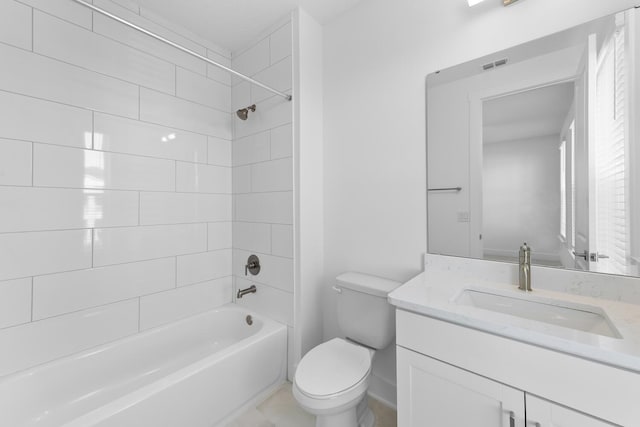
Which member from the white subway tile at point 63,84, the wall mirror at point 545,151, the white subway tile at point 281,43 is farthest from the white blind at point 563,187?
the white subway tile at point 63,84

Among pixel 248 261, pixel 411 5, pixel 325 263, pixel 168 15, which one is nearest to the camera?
pixel 411 5

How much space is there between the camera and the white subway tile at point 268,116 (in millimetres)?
1840

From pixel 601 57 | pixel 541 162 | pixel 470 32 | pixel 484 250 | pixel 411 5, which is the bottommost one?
pixel 484 250

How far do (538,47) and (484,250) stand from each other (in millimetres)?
930

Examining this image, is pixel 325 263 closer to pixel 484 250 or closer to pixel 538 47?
pixel 484 250

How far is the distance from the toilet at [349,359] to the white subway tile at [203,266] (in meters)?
1.07

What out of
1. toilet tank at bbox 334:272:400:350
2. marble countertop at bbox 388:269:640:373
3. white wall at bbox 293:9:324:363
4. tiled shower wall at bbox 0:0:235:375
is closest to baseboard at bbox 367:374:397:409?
toilet tank at bbox 334:272:400:350

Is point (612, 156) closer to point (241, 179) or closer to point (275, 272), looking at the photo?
point (275, 272)

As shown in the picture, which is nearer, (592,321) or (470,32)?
(592,321)

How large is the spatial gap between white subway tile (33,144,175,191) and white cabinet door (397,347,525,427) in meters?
1.80

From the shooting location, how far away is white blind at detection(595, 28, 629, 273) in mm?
995

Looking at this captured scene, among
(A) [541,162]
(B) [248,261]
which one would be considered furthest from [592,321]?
(B) [248,261]

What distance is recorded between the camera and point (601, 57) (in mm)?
1039

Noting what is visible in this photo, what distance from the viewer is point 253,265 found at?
2.03 meters
